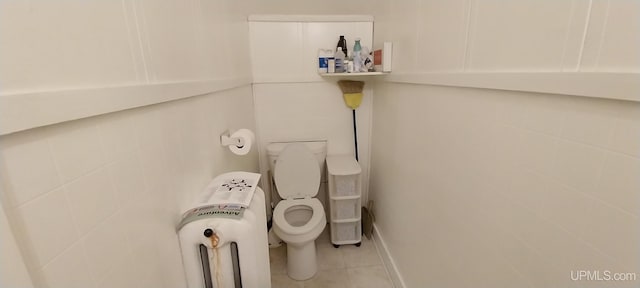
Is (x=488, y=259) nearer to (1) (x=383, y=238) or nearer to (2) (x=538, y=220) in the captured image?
(2) (x=538, y=220)

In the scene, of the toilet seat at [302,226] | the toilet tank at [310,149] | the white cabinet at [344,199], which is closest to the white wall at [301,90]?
the toilet tank at [310,149]

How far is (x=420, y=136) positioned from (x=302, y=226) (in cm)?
91

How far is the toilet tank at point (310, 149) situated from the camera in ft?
6.15

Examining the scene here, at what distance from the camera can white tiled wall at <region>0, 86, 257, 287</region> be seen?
1.23ft

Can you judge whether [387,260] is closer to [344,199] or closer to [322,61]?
[344,199]

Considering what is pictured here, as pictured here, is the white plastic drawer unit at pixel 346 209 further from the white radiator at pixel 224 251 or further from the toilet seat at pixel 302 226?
the white radiator at pixel 224 251

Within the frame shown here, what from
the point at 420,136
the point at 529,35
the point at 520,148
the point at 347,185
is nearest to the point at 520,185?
the point at 520,148

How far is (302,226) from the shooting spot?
1641mm

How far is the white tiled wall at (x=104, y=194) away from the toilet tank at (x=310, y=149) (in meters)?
0.97

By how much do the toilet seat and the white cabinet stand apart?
6.4 inches

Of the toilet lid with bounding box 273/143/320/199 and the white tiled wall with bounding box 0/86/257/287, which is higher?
the white tiled wall with bounding box 0/86/257/287

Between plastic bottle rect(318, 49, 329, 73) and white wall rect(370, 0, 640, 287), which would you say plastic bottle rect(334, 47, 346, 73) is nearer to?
plastic bottle rect(318, 49, 329, 73)

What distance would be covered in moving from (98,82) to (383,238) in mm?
1815

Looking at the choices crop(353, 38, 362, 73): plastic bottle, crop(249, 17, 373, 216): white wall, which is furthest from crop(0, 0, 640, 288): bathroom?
crop(249, 17, 373, 216): white wall
